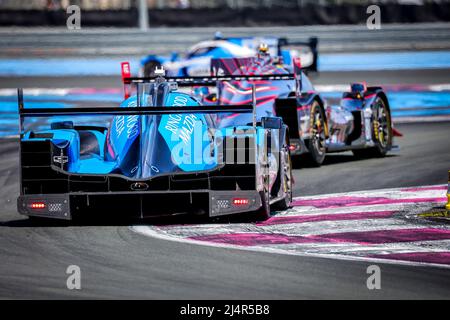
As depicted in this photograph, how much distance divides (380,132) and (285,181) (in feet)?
17.4

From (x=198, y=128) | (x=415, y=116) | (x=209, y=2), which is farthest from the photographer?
(x=209, y=2)

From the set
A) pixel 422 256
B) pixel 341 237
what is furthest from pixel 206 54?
pixel 422 256

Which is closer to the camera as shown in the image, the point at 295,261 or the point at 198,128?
the point at 295,261

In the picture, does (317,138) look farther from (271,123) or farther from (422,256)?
(422,256)

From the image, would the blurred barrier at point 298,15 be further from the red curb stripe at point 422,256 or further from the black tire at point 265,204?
the red curb stripe at point 422,256

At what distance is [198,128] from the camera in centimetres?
1068

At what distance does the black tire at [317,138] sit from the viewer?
14.7m

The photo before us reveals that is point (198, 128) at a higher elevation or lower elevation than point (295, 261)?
higher

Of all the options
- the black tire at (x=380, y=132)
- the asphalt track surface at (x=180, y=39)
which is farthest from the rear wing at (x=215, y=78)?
the asphalt track surface at (x=180, y=39)

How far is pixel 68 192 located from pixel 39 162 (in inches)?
14.5

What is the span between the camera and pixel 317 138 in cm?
1491

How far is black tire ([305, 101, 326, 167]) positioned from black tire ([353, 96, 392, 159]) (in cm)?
122
